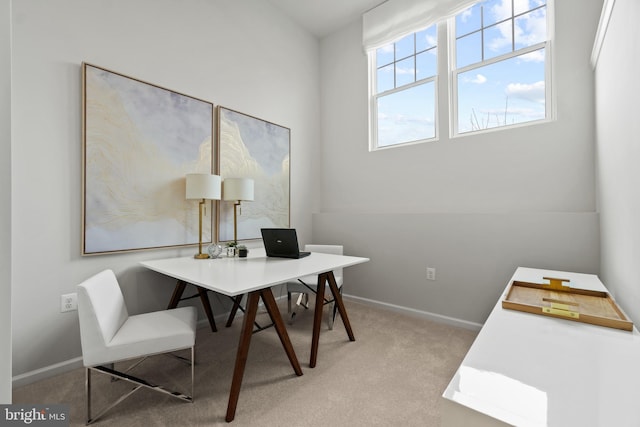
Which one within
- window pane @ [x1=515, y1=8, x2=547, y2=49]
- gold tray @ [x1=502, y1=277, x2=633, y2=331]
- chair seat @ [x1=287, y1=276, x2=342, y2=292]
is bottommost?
chair seat @ [x1=287, y1=276, x2=342, y2=292]

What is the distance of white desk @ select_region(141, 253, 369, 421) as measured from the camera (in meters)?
1.52

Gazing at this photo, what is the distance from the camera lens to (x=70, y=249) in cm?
192

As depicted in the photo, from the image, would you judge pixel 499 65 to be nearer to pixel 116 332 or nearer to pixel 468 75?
pixel 468 75

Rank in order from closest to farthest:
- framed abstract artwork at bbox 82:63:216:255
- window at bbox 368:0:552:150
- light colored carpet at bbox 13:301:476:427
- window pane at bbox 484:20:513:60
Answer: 1. light colored carpet at bbox 13:301:476:427
2. framed abstract artwork at bbox 82:63:216:255
3. window at bbox 368:0:552:150
4. window pane at bbox 484:20:513:60

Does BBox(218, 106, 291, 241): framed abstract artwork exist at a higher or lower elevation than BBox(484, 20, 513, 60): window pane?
lower

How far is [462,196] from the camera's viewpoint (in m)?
2.79

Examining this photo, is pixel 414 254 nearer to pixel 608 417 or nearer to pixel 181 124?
pixel 608 417

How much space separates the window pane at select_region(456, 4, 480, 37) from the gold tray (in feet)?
8.39

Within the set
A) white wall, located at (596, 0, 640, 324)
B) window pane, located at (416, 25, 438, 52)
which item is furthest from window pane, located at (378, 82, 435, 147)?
white wall, located at (596, 0, 640, 324)

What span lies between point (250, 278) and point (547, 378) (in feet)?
4.50

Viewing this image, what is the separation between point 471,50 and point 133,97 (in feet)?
10.3

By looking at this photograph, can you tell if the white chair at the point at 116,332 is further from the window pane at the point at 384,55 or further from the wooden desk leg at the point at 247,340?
the window pane at the point at 384,55

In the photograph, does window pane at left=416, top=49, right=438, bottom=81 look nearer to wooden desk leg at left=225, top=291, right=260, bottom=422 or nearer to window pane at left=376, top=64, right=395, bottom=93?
window pane at left=376, top=64, right=395, bottom=93

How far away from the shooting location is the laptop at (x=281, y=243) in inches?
91.0
